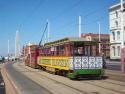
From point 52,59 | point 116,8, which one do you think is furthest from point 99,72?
point 116,8

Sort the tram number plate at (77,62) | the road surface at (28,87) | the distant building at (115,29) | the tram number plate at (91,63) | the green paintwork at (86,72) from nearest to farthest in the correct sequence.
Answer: the road surface at (28,87) → the green paintwork at (86,72) → the tram number plate at (77,62) → the tram number plate at (91,63) → the distant building at (115,29)

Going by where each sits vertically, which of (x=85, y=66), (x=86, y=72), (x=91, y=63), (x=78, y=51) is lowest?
(x=86, y=72)

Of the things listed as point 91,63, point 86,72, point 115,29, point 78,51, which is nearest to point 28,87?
point 86,72

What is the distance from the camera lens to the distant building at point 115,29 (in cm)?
7869

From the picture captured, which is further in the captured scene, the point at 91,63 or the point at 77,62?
the point at 91,63

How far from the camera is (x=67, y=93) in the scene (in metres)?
16.7

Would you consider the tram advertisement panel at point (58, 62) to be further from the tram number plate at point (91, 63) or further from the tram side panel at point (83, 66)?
the tram number plate at point (91, 63)

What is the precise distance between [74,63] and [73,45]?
1.36m

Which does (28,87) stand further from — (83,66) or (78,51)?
(78,51)

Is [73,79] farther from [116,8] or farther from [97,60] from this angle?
[116,8]

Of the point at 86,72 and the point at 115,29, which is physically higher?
the point at 115,29

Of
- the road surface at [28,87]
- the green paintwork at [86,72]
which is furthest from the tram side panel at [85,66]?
the road surface at [28,87]

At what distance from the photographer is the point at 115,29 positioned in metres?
80.6

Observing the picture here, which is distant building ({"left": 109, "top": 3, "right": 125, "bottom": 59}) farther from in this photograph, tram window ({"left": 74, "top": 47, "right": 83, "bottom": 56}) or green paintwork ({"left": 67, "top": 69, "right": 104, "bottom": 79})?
green paintwork ({"left": 67, "top": 69, "right": 104, "bottom": 79})
